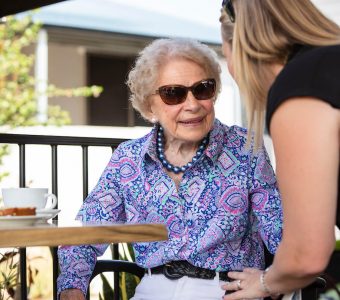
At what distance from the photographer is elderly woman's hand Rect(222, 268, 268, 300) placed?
1.95 m

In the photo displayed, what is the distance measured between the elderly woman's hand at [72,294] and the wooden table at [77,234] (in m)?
0.68

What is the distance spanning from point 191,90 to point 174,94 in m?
0.06

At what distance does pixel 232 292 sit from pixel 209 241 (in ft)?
0.91

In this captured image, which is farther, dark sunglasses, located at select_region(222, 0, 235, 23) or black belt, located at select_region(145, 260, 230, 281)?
black belt, located at select_region(145, 260, 230, 281)

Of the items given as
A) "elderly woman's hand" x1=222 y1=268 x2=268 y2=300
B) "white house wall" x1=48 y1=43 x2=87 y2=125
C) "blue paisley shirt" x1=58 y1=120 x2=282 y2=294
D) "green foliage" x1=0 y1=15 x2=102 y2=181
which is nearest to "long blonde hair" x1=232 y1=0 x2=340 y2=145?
"elderly woman's hand" x1=222 y1=268 x2=268 y2=300

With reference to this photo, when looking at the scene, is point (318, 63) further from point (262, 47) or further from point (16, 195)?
point (16, 195)

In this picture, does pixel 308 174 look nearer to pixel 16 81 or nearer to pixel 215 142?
pixel 215 142

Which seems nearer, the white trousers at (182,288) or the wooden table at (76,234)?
the wooden table at (76,234)

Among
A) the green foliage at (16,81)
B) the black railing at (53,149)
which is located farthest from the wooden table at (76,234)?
the green foliage at (16,81)

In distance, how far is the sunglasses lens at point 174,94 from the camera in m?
2.52

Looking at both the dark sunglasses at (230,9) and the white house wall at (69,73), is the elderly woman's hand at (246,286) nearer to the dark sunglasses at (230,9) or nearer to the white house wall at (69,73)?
the dark sunglasses at (230,9)

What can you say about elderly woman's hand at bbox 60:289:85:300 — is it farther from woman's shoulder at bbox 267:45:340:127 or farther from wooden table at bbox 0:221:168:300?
woman's shoulder at bbox 267:45:340:127

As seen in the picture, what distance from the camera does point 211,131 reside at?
256 cm

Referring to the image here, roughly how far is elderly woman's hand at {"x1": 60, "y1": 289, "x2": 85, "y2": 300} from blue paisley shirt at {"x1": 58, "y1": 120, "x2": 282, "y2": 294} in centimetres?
2
